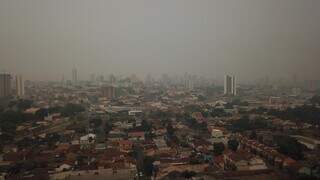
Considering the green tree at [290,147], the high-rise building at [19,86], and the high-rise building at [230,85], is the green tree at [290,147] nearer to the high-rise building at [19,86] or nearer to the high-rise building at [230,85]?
the high-rise building at [230,85]

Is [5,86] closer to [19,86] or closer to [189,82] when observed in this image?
[19,86]

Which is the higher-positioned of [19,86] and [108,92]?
[19,86]

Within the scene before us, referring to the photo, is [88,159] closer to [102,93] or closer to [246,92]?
[102,93]

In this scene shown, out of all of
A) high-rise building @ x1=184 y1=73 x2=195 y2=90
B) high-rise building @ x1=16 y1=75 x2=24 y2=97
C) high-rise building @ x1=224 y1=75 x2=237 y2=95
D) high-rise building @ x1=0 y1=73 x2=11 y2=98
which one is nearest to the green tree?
high-rise building @ x1=224 y1=75 x2=237 y2=95

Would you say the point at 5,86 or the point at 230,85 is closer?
the point at 5,86

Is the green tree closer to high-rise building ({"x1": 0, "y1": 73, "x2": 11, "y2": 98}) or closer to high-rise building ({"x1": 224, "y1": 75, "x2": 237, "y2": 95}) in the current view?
high-rise building ({"x1": 224, "y1": 75, "x2": 237, "y2": 95})

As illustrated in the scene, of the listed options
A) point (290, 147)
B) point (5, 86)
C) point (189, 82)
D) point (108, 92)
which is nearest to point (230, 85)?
point (189, 82)
